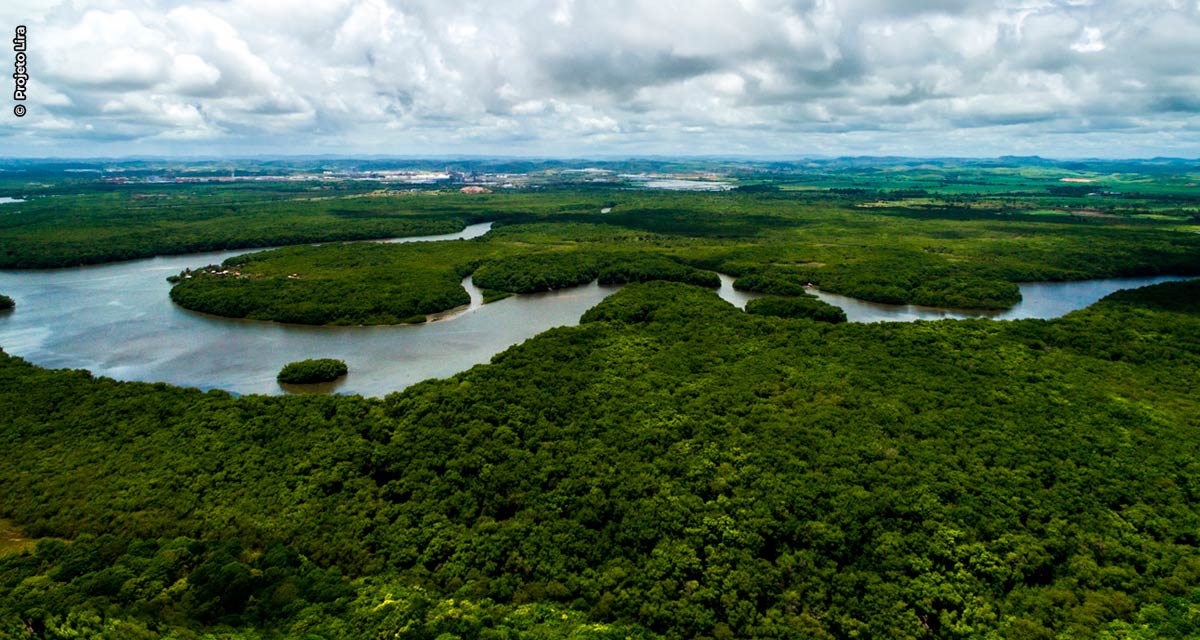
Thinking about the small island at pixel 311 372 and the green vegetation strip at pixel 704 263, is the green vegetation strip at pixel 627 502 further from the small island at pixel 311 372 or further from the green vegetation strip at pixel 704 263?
the green vegetation strip at pixel 704 263

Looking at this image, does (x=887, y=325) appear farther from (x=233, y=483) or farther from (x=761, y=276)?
(x=233, y=483)

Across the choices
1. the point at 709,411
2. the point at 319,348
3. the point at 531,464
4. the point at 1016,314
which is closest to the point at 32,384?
the point at 319,348

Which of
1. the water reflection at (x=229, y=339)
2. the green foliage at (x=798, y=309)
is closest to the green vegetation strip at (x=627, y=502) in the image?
the water reflection at (x=229, y=339)

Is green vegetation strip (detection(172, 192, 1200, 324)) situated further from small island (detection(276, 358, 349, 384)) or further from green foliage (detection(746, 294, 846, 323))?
small island (detection(276, 358, 349, 384))

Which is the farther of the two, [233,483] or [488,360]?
[488,360]

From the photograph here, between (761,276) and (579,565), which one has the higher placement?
(761,276)

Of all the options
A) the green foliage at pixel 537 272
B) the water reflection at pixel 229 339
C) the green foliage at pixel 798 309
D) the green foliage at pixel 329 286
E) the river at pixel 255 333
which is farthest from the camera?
the green foliage at pixel 537 272
